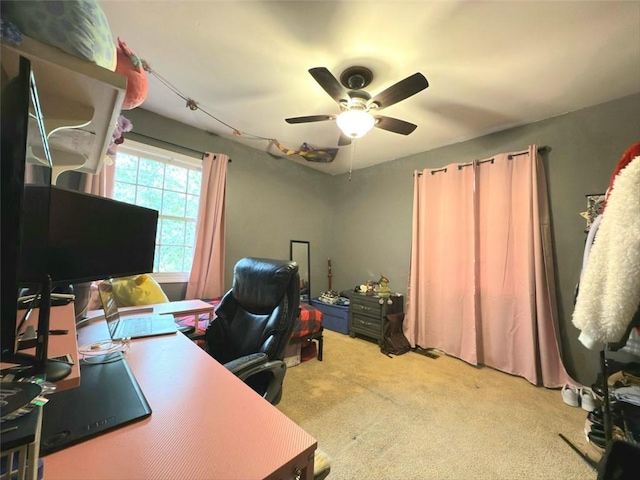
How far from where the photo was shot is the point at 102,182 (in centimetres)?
236

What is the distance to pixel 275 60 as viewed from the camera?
1.86 m

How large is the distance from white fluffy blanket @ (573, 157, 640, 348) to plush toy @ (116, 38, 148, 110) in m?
2.03

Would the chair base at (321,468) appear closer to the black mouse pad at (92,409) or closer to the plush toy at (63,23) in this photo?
the black mouse pad at (92,409)

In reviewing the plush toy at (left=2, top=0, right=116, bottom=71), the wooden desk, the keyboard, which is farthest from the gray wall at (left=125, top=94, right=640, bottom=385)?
the plush toy at (left=2, top=0, right=116, bottom=71)

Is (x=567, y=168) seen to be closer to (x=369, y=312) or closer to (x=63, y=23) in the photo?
(x=369, y=312)

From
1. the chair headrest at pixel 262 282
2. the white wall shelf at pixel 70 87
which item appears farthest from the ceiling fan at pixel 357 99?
the white wall shelf at pixel 70 87

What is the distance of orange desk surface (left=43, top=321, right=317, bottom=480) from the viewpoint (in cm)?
54

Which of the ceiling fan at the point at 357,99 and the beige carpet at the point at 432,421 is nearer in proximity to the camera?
the beige carpet at the point at 432,421

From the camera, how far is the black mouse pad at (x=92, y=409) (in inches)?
23.9

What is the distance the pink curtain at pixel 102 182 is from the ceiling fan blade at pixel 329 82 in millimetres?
1938

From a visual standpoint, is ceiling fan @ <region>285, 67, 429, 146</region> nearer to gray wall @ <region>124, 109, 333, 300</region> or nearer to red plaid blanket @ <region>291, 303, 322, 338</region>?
gray wall @ <region>124, 109, 333, 300</region>

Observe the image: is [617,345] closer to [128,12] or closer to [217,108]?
[128,12]

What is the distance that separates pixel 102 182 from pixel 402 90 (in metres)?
2.61

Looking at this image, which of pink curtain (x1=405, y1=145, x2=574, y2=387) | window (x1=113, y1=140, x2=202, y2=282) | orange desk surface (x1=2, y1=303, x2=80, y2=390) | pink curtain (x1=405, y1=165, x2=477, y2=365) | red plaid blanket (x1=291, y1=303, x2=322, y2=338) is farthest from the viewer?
pink curtain (x1=405, y1=165, x2=477, y2=365)
